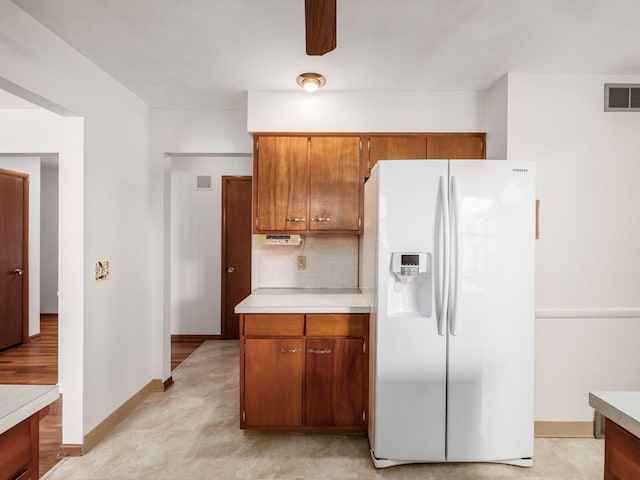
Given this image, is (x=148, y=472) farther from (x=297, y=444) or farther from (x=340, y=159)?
(x=340, y=159)

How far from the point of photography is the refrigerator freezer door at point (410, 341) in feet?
7.41

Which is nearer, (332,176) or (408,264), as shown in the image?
(408,264)

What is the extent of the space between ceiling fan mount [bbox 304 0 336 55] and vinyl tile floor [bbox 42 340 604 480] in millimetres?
2247

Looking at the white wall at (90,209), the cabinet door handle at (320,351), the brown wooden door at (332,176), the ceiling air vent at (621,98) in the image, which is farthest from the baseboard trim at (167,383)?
the ceiling air vent at (621,98)

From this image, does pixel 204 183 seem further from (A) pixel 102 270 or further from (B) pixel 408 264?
(B) pixel 408 264

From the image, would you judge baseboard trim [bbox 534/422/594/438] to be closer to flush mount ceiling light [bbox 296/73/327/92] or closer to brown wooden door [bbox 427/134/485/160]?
brown wooden door [bbox 427/134/485/160]

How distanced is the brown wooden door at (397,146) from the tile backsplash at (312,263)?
727 millimetres

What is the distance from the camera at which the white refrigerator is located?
2.25 meters

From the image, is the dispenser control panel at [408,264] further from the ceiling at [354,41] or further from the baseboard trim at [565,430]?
the baseboard trim at [565,430]

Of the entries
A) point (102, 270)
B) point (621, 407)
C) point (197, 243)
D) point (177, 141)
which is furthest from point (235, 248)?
point (621, 407)

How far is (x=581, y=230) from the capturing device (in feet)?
8.84

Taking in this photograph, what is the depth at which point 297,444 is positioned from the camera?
2.57 m

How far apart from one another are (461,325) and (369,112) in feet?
5.80

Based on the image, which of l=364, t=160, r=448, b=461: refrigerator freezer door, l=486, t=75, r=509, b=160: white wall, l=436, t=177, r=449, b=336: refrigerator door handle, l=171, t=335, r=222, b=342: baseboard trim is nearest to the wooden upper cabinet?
l=364, t=160, r=448, b=461: refrigerator freezer door
